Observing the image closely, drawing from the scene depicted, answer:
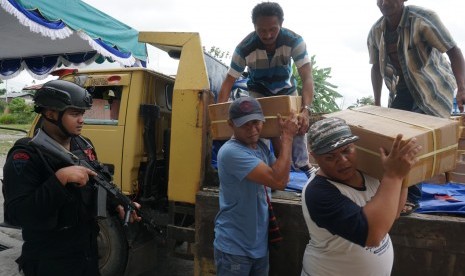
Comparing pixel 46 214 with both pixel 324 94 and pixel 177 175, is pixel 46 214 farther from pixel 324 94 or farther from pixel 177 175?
pixel 324 94

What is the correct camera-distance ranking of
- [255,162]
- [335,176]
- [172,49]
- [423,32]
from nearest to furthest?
[335,176] → [255,162] → [423,32] → [172,49]

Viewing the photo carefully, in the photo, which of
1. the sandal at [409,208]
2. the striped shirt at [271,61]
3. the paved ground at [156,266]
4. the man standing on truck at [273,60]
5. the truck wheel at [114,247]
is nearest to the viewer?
the sandal at [409,208]

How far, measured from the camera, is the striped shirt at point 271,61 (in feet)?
8.54

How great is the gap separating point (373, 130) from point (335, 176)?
0.93ft

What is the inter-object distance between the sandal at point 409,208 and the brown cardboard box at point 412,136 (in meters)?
0.42

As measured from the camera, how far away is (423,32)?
2230 mm

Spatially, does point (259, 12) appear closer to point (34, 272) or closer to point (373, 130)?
point (373, 130)

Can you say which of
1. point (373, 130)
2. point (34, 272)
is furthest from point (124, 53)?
point (373, 130)

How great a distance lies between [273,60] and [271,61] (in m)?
0.02

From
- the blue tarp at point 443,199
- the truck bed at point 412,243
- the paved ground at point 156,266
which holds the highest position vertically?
the blue tarp at point 443,199

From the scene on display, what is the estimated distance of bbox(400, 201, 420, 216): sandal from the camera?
2029mm

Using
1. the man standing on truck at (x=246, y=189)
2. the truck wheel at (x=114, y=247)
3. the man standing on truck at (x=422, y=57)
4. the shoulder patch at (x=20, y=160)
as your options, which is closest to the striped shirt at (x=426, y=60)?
the man standing on truck at (x=422, y=57)

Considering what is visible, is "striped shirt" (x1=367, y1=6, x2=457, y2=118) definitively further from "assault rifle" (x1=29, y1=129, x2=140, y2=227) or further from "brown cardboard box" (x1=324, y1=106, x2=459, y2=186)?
"assault rifle" (x1=29, y1=129, x2=140, y2=227)

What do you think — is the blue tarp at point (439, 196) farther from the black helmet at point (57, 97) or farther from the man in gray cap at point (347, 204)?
the black helmet at point (57, 97)
